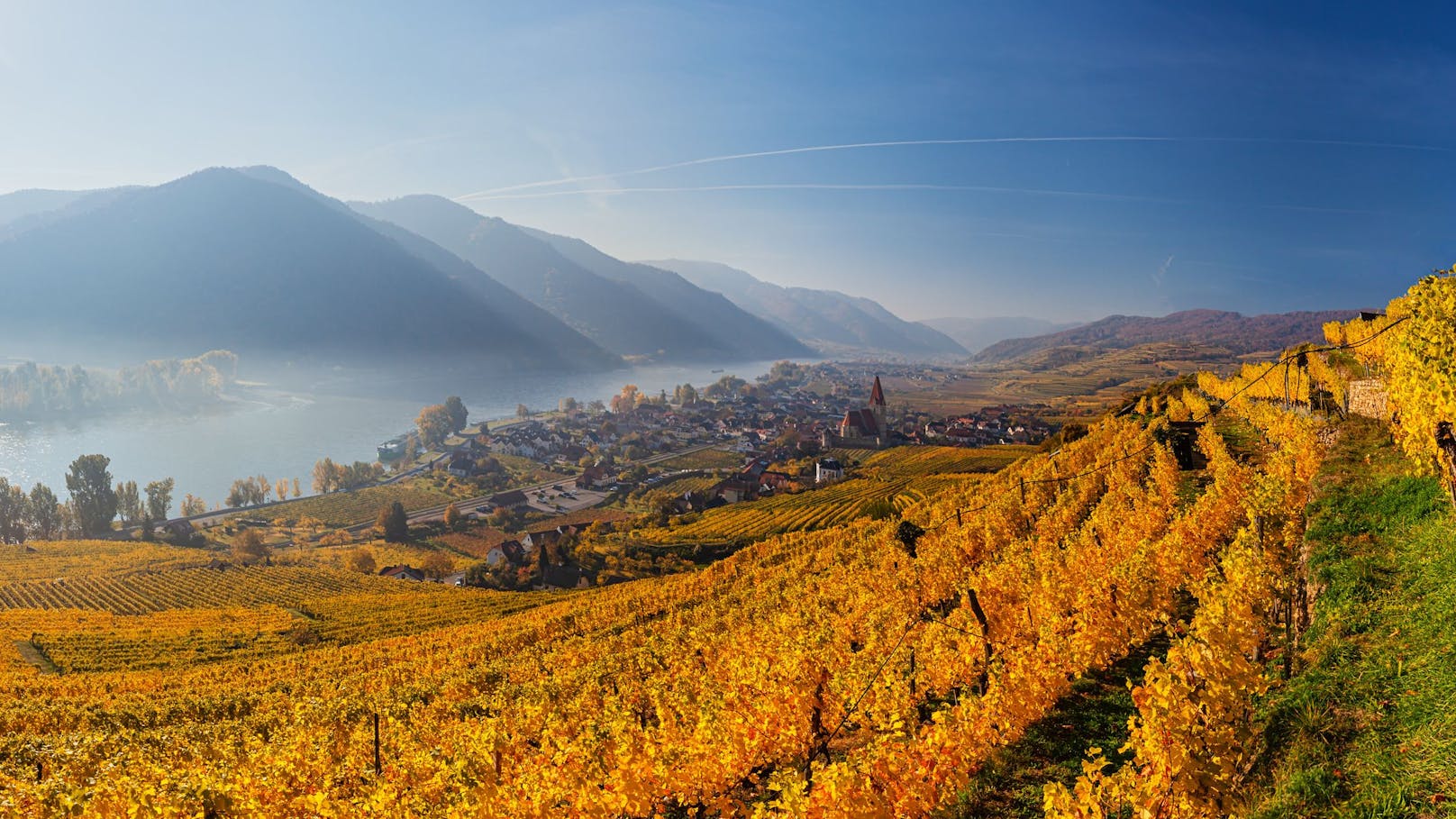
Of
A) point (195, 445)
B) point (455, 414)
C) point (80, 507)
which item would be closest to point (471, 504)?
point (80, 507)

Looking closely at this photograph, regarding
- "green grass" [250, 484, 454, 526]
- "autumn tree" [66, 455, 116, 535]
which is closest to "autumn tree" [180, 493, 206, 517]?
"green grass" [250, 484, 454, 526]

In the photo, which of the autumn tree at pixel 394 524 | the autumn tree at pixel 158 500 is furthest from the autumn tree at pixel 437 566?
the autumn tree at pixel 158 500

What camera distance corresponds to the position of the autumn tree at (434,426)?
157125 mm

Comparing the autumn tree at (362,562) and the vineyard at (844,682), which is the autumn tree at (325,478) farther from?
the vineyard at (844,682)

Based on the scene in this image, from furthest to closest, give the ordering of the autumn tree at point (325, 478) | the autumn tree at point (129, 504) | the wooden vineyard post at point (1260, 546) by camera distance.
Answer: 1. the autumn tree at point (325, 478)
2. the autumn tree at point (129, 504)
3. the wooden vineyard post at point (1260, 546)

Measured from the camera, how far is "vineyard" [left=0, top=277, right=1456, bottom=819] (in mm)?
9672

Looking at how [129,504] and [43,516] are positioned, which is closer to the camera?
[43,516]

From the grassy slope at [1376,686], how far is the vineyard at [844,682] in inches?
9.3

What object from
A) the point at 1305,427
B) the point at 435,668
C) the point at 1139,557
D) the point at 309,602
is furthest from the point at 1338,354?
the point at 309,602

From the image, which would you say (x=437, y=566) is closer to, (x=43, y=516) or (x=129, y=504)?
(x=129, y=504)

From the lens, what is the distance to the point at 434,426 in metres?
160

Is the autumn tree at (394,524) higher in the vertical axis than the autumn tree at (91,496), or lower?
lower

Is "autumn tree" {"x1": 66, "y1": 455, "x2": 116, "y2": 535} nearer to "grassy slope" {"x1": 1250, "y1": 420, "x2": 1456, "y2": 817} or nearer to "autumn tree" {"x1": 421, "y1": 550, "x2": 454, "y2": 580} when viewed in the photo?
"autumn tree" {"x1": 421, "y1": 550, "x2": 454, "y2": 580}

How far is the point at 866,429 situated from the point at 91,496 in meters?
122
